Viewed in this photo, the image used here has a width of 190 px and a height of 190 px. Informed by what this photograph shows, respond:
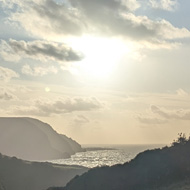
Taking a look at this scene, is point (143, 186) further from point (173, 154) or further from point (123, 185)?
point (173, 154)

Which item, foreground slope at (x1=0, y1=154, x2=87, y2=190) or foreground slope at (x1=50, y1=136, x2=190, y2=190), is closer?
foreground slope at (x1=50, y1=136, x2=190, y2=190)

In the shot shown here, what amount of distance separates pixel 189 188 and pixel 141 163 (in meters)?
21.6

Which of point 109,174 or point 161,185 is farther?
point 109,174

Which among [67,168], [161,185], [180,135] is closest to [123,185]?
[161,185]

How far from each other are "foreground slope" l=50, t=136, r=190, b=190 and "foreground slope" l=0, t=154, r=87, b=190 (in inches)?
3703

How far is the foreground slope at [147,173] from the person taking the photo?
53719 millimetres

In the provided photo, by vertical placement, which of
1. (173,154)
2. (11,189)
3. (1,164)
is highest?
(173,154)

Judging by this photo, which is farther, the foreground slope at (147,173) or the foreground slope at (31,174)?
the foreground slope at (31,174)

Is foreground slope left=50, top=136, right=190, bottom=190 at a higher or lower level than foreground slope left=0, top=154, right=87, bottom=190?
higher

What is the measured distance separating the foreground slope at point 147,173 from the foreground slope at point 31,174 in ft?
309

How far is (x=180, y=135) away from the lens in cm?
6606

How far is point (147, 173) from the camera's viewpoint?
189 feet

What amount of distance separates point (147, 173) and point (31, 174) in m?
115

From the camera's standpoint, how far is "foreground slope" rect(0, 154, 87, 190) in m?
154
